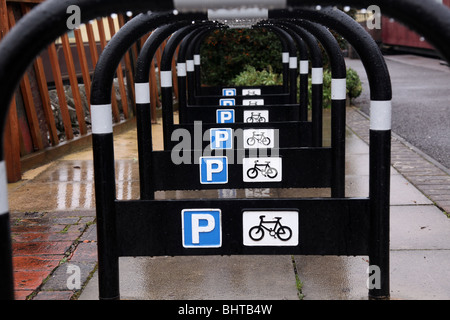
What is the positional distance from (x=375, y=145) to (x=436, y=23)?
58.7 inches

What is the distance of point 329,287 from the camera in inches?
139

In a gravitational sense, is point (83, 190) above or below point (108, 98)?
below

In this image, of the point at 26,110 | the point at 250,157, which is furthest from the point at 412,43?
the point at 250,157

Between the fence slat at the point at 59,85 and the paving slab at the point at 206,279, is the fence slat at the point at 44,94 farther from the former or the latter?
the paving slab at the point at 206,279

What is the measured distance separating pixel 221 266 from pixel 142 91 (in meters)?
1.19

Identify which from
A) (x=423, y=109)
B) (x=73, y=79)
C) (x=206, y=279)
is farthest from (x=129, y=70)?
(x=206, y=279)

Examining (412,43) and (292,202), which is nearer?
(292,202)

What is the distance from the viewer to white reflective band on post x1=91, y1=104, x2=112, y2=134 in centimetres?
286

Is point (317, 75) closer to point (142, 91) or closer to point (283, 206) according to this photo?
point (142, 91)

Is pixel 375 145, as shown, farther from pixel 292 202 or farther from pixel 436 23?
pixel 436 23

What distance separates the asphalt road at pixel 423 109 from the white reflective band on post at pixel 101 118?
4868mm

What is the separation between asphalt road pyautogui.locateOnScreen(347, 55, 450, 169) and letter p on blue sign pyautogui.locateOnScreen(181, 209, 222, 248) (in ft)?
14.7

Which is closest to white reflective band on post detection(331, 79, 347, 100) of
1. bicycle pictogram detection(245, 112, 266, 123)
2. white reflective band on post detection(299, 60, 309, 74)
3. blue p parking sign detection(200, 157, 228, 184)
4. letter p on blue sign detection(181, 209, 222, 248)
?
blue p parking sign detection(200, 157, 228, 184)

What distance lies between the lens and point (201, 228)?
305 centimetres
